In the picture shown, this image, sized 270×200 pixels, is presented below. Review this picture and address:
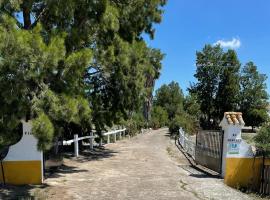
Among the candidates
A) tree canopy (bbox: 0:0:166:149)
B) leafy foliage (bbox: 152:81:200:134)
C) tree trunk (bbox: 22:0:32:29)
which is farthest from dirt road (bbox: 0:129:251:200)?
leafy foliage (bbox: 152:81:200:134)

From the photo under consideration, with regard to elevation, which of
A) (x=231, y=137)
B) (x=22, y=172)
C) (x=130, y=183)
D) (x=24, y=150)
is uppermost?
A: (x=231, y=137)

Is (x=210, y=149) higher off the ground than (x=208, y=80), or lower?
lower

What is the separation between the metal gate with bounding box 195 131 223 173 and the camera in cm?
1507

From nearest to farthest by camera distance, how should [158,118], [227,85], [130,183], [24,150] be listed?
[24,150]
[130,183]
[227,85]
[158,118]

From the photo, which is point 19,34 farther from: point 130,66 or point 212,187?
point 130,66

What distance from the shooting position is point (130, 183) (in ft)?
42.1

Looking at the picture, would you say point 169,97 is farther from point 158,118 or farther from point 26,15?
point 26,15

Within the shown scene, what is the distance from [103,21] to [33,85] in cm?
465

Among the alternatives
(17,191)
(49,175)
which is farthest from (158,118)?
(17,191)

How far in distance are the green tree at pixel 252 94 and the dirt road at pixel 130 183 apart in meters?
66.6

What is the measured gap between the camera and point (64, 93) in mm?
11242

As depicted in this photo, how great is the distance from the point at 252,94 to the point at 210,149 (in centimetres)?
7054

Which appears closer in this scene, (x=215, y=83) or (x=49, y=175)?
(x=49, y=175)

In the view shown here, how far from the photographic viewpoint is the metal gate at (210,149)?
15.1 meters
